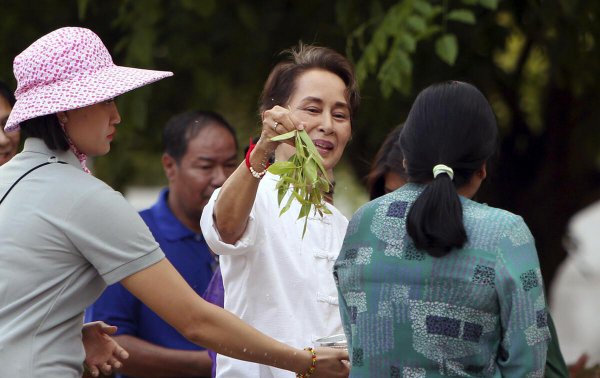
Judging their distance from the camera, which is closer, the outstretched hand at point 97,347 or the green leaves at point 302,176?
the green leaves at point 302,176

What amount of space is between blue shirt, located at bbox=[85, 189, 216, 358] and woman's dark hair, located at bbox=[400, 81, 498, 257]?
7.26 feet

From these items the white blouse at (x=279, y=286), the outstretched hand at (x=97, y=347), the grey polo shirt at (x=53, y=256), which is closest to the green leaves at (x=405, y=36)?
the white blouse at (x=279, y=286)

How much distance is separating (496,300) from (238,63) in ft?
14.1

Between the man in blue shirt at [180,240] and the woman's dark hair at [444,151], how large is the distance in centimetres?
220

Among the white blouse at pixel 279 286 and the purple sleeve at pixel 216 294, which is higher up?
the white blouse at pixel 279 286

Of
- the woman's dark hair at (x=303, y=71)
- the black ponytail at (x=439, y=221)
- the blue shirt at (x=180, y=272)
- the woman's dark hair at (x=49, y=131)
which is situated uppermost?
the woman's dark hair at (x=303, y=71)

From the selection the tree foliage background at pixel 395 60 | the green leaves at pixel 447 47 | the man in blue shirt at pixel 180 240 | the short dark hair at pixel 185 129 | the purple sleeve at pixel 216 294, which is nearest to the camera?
the purple sleeve at pixel 216 294

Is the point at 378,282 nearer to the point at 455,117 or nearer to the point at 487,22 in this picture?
the point at 455,117

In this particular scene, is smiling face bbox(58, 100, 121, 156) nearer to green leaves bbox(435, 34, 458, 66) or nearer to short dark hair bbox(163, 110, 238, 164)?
short dark hair bbox(163, 110, 238, 164)

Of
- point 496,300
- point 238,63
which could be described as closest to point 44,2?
point 238,63

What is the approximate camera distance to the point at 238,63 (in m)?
7.00

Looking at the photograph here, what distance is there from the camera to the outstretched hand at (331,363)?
348 centimetres

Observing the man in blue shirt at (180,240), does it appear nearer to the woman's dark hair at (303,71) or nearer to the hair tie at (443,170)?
the woman's dark hair at (303,71)

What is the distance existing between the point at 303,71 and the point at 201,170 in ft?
5.34
